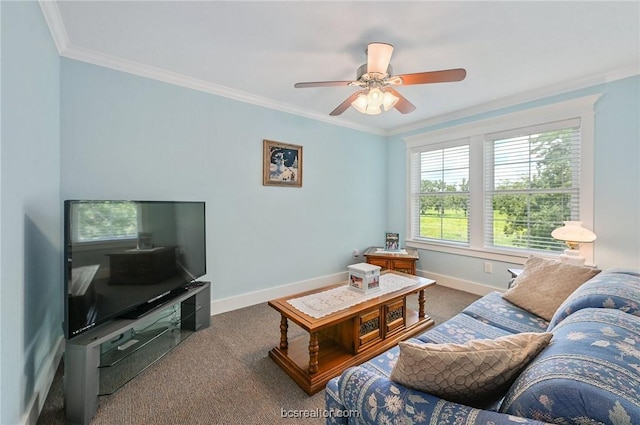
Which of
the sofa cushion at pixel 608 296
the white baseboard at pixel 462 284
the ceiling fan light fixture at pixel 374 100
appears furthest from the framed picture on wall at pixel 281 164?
the sofa cushion at pixel 608 296

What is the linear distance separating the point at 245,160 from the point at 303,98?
3.26ft

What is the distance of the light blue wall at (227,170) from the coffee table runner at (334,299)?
1253mm

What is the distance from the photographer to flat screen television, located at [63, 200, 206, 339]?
1.49 meters

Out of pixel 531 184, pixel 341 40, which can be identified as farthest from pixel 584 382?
pixel 531 184

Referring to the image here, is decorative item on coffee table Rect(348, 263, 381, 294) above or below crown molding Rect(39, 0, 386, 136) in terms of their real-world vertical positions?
below

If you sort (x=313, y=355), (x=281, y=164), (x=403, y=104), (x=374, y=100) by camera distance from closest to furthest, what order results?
(x=313, y=355), (x=374, y=100), (x=403, y=104), (x=281, y=164)

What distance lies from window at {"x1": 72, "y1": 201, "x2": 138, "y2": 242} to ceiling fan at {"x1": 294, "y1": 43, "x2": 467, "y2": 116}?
1.55m

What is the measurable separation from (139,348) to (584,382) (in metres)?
2.41

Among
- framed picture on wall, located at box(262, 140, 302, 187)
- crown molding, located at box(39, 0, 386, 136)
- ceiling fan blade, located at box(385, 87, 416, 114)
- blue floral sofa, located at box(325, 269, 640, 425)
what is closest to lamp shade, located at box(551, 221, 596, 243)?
blue floral sofa, located at box(325, 269, 640, 425)

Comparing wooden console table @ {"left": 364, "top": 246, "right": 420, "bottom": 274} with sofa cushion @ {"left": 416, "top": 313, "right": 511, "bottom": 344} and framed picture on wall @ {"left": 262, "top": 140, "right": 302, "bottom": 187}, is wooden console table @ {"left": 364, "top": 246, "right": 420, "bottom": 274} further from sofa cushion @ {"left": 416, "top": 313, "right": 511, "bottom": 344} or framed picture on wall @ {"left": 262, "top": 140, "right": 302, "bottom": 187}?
sofa cushion @ {"left": 416, "top": 313, "right": 511, "bottom": 344}

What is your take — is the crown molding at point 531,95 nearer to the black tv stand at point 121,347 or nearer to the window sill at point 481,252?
the window sill at point 481,252

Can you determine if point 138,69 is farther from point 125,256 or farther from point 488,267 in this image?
point 488,267

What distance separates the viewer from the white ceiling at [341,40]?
1.70 metres

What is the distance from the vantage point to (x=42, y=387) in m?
1.60
